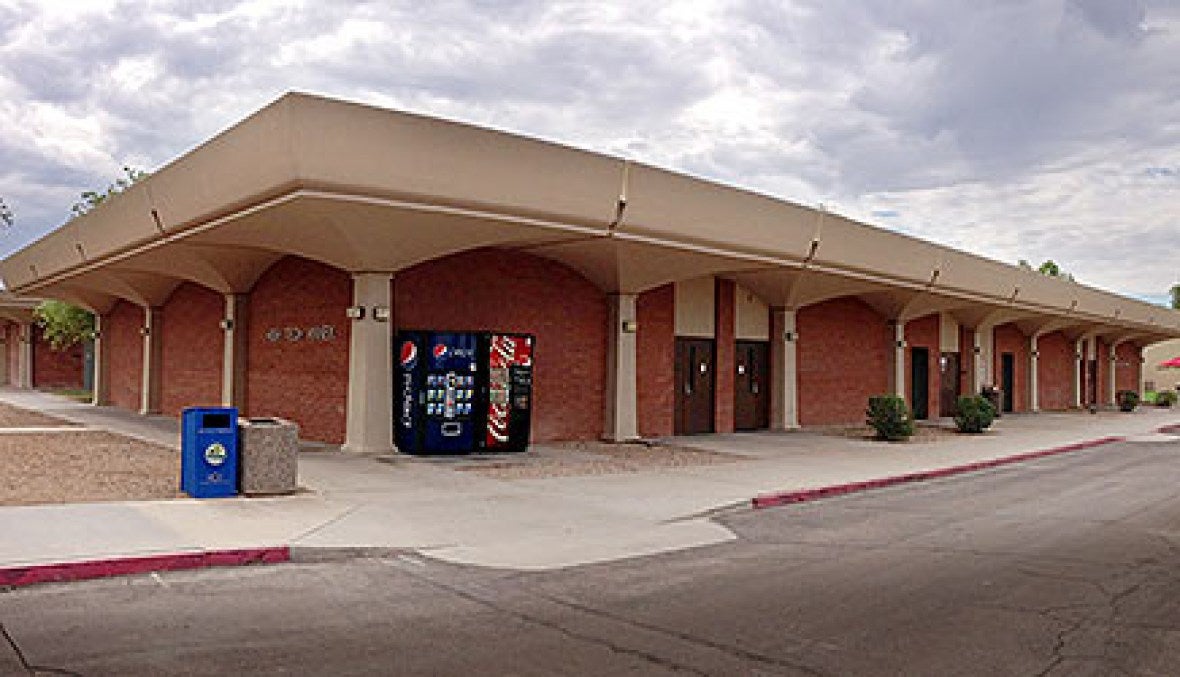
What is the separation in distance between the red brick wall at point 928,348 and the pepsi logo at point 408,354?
69.9 feet

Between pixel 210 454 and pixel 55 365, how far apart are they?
141ft

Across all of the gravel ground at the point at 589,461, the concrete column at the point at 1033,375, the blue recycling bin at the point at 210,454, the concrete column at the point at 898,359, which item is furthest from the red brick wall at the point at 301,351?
the concrete column at the point at 1033,375

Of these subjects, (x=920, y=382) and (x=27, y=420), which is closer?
(x=27, y=420)

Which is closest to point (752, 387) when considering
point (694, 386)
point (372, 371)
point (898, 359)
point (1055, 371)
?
point (694, 386)

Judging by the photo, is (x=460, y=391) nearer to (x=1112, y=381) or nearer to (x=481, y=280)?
(x=481, y=280)

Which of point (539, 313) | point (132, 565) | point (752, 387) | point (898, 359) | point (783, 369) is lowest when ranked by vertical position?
point (132, 565)

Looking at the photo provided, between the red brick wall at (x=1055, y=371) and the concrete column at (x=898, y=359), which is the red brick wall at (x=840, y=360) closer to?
the concrete column at (x=898, y=359)

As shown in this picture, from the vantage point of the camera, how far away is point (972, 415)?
93.9 feet

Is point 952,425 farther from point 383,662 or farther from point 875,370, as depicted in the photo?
point 383,662

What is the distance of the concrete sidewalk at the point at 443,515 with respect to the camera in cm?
955

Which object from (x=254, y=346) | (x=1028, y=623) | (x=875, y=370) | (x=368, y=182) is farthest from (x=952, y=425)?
(x=1028, y=623)

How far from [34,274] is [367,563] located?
26.3m

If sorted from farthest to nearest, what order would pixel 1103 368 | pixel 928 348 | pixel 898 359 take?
pixel 1103 368
pixel 928 348
pixel 898 359

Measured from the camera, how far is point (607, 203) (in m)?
17.5
